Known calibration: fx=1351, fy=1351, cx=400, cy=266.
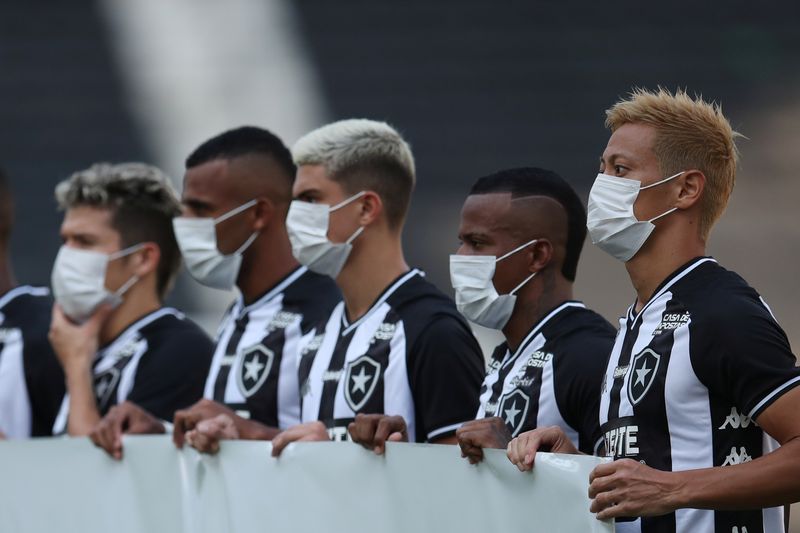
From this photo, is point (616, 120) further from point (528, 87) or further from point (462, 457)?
point (528, 87)

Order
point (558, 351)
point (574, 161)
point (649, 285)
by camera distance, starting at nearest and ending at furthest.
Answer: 1. point (649, 285)
2. point (558, 351)
3. point (574, 161)

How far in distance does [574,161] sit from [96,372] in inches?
289

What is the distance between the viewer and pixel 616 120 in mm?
3219

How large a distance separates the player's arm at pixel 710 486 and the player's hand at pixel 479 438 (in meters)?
0.53

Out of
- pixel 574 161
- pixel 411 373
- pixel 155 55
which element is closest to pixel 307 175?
pixel 411 373

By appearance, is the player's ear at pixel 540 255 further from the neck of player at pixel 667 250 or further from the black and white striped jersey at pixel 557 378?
the neck of player at pixel 667 250

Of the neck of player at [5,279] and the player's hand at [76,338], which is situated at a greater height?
the neck of player at [5,279]

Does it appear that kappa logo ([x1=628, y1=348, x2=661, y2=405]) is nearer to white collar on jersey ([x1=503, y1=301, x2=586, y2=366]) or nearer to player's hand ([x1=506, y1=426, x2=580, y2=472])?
player's hand ([x1=506, y1=426, x2=580, y2=472])

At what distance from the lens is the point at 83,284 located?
5051 mm

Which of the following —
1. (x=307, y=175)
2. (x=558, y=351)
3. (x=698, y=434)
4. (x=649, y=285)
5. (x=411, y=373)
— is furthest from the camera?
(x=307, y=175)

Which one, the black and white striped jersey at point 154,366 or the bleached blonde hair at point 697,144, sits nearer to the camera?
the bleached blonde hair at point 697,144

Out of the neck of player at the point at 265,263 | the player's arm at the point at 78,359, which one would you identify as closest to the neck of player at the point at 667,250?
the neck of player at the point at 265,263

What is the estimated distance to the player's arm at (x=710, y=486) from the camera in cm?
259

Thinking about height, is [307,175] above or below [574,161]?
above
